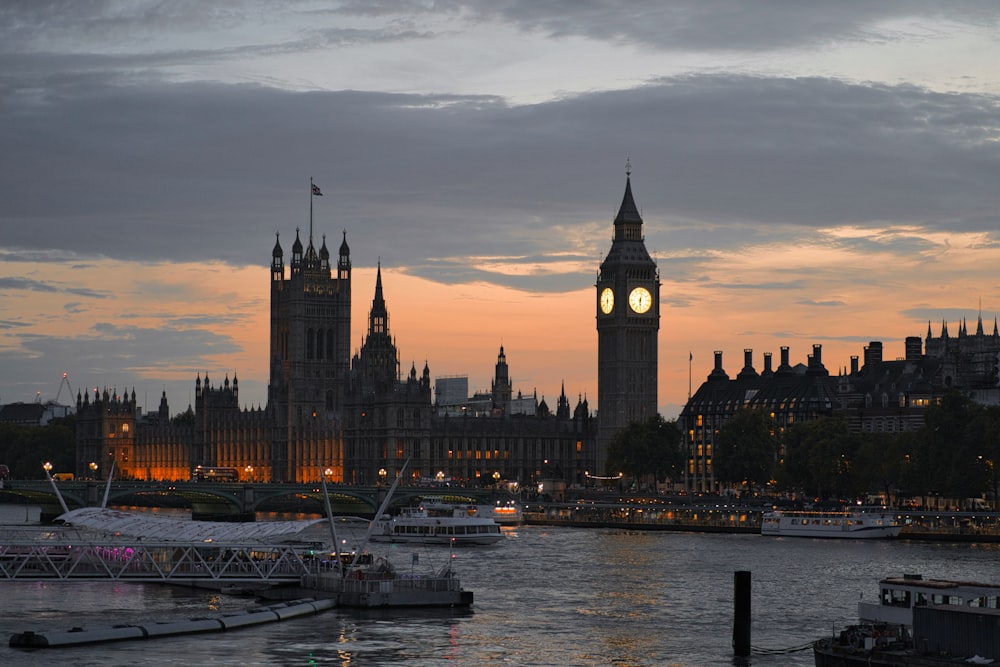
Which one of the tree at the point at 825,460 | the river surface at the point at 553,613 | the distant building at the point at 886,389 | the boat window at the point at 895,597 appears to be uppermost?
the distant building at the point at 886,389

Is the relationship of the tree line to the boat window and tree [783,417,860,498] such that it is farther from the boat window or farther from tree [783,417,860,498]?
the boat window

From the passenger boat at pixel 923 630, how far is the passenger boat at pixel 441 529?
69068 mm

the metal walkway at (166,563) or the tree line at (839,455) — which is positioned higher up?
the tree line at (839,455)

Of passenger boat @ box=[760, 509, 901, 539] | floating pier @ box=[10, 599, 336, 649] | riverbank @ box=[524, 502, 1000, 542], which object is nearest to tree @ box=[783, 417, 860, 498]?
riverbank @ box=[524, 502, 1000, 542]

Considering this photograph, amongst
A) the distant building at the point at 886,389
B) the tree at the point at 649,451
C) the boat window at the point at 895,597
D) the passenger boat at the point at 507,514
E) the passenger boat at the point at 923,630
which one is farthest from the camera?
the tree at the point at 649,451

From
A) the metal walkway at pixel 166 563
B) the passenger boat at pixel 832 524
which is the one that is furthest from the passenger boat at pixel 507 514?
the metal walkway at pixel 166 563

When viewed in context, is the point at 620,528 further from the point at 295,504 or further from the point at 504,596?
the point at 504,596

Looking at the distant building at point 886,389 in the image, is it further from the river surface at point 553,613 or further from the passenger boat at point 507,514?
the river surface at point 553,613

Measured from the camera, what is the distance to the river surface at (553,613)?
64.4m

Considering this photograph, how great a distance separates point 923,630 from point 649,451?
444 ft

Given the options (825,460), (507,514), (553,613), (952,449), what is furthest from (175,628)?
(825,460)

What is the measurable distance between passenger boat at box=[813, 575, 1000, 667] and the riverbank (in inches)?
2629

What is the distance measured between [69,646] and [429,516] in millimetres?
78118

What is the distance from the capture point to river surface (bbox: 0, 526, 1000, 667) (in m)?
64.4
